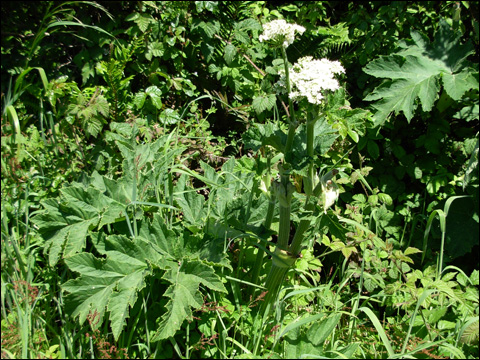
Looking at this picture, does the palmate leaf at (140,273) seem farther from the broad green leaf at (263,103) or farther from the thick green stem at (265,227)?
the broad green leaf at (263,103)

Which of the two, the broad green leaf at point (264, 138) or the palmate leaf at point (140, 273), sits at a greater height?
the broad green leaf at point (264, 138)

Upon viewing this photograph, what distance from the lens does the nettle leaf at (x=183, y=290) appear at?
1.77 m

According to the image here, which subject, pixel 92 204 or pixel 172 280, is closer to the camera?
pixel 172 280

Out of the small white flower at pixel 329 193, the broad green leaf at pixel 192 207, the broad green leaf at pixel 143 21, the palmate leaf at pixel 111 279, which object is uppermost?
the broad green leaf at pixel 143 21

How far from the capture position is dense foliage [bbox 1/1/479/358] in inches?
74.0

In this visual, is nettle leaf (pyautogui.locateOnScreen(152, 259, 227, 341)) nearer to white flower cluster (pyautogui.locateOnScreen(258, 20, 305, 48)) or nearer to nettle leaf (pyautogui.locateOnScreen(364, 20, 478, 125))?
white flower cluster (pyautogui.locateOnScreen(258, 20, 305, 48))

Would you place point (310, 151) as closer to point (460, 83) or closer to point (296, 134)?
point (296, 134)

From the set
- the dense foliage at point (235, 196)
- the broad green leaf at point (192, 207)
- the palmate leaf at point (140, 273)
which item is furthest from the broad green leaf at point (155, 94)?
the palmate leaf at point (140, 273)

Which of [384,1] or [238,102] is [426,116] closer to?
[384,1]

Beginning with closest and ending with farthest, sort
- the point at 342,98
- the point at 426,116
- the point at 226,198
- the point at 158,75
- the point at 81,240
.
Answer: the point at 342,98, the point at 81,240, the point at 226,198, the point at 426,116, the point at 158,75

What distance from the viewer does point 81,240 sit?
6.64ft

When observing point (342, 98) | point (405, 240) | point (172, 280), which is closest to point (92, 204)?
point (172, 280)

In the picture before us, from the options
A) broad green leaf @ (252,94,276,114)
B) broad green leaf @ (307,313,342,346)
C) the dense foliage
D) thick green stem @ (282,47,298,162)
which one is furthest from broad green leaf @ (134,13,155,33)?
broad green leaf @ (307,313,342,346)

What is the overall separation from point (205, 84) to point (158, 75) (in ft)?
1.31
